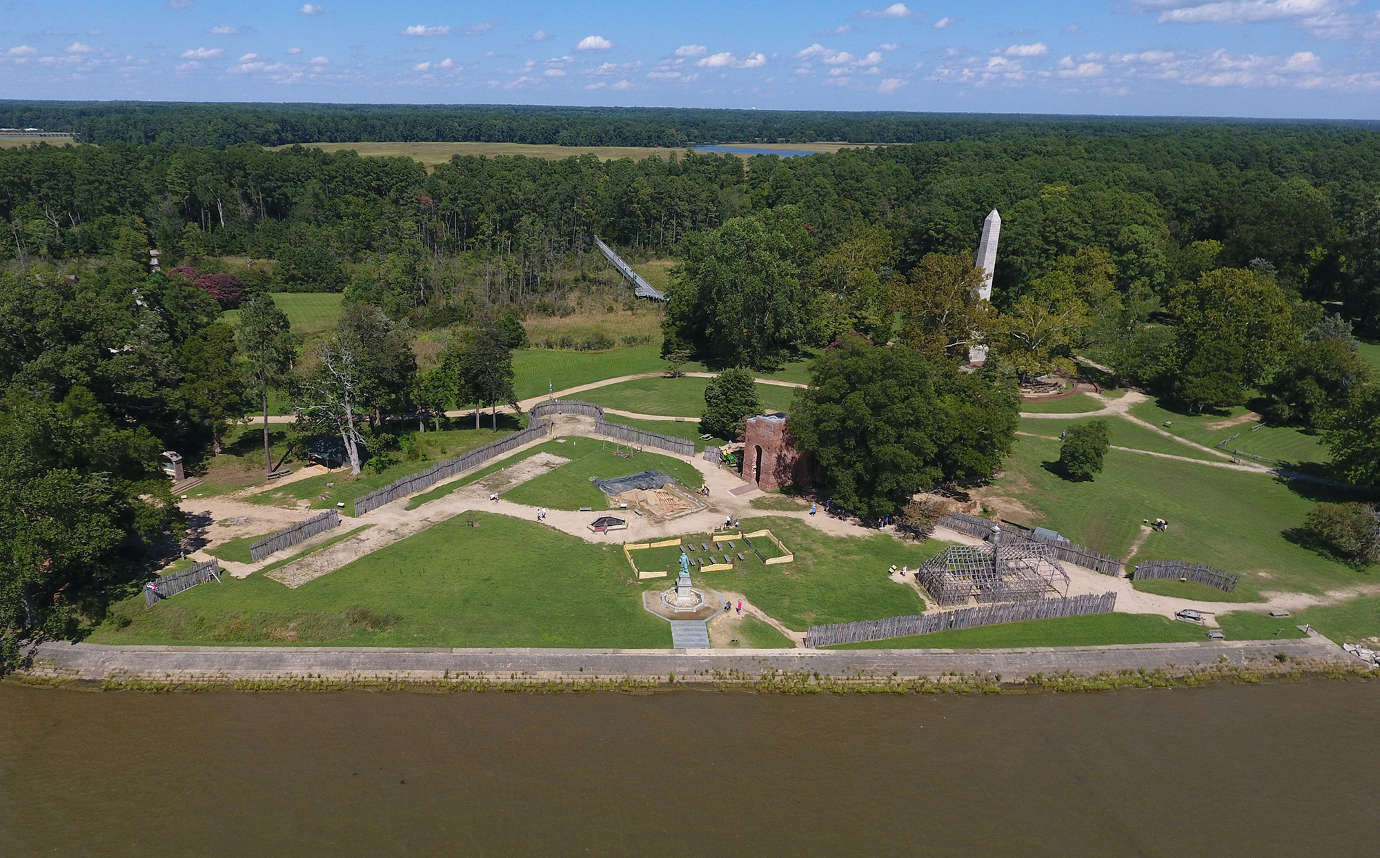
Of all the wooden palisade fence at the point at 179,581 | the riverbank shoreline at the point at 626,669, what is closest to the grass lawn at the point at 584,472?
the riverbank shoreline at the point at 626,669

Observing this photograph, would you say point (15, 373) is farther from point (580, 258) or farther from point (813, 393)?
point (580, 258)

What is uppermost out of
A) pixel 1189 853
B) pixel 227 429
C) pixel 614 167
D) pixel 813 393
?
pixel 614 167

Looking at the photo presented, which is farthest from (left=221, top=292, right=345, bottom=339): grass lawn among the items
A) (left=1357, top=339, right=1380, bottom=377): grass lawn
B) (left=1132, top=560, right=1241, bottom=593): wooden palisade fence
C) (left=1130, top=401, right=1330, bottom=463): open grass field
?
(left=1357, top=339, right=1380, bottom=377): grass lawn

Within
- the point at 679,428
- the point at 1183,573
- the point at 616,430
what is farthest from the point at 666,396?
the point at 1183,573

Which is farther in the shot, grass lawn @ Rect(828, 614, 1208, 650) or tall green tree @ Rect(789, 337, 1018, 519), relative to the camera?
tall green tree @ Rect(789, 337, 1018, 519)

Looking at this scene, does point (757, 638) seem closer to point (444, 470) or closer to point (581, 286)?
point (444, 470)

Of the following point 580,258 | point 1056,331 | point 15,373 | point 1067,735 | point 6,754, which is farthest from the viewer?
point 580,258

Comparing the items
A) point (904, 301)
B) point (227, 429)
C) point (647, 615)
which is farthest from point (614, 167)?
point (647, 615)

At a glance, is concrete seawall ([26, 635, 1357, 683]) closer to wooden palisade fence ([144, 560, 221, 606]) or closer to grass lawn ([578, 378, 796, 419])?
wooden palisade fence ([144, 560, 221, 606])

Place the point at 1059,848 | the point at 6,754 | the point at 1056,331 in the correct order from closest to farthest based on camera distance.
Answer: the point at 1059,848
the point at 6,754
the point at 1056,331
